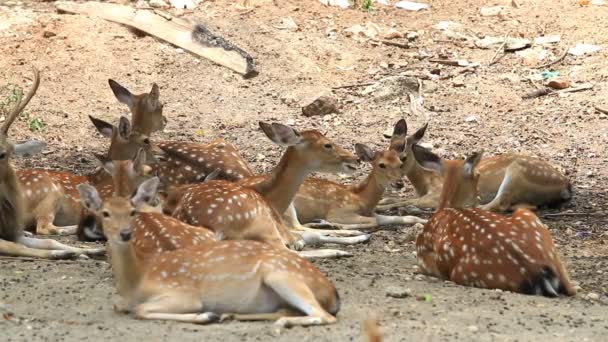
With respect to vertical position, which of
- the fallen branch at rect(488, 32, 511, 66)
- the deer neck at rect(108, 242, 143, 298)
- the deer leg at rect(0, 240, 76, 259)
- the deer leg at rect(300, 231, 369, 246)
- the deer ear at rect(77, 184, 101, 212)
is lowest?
the deer leg at rect(0, 240, 76, 259)

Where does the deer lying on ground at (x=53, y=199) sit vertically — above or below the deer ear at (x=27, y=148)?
below

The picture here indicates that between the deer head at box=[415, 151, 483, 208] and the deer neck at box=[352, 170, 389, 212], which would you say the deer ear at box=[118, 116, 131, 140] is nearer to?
the deer neck at box=[352, 170, 389, 212]

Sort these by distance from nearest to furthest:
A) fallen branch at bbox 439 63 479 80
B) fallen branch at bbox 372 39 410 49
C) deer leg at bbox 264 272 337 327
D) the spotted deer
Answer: deer leg at bbox 264 272 337 327 → the spotted deer → fallen branch at bbox 439 63 479 80 → fallen branch at bbox 372 39 410 49

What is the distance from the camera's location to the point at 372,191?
33.8 ft

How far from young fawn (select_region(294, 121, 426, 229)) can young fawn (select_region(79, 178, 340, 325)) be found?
130 inches

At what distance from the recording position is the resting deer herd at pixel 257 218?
21.9ft

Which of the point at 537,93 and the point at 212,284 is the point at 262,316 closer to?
the point at 212,284

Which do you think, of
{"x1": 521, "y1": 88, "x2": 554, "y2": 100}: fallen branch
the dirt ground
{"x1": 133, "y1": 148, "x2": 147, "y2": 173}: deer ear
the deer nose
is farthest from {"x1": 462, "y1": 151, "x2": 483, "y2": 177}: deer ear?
{"x1": 521, "y1": 88, "x2": 554, "y2": 100}: fallen branch

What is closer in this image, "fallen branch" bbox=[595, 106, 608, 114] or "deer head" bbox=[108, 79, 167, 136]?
"deer head" bbox=[108, 79, 167, 136]

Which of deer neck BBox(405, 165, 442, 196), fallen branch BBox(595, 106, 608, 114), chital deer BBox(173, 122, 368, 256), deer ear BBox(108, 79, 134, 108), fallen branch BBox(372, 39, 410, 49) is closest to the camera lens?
chital deer BBox(173, 122, 368, 256)

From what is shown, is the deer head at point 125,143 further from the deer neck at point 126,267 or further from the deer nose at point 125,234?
the deer nose at point 125,234

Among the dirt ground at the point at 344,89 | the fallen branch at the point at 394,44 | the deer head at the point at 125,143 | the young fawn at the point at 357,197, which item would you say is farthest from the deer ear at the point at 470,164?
the fallen branch at the point at 394,44

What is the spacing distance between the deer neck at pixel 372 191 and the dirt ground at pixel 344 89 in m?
0.55

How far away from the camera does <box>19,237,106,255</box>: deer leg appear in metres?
8.48
